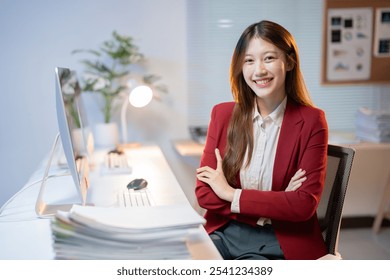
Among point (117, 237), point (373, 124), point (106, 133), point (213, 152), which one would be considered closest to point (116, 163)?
point (106, 133)

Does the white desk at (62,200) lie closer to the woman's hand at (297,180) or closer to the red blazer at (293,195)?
the red blazer at (293,195)

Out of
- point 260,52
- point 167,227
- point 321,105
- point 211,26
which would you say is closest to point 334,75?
point 321,105

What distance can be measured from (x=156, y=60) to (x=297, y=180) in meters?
1.33

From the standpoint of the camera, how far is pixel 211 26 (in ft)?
A: 6.52

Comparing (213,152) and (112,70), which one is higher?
(112,70)

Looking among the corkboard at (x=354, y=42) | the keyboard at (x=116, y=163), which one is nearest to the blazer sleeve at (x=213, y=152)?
the keyboard at (x=116, y=163)

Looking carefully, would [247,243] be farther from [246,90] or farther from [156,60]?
[156,60]

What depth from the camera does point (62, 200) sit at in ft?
4.61

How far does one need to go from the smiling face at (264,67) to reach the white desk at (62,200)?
15.4 inches

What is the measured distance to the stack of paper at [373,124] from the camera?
221 cm

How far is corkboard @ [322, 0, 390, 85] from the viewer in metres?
1.83

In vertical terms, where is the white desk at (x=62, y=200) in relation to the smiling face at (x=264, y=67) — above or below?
below

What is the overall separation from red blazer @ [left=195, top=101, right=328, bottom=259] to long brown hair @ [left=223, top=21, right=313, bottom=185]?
0.04 metres
